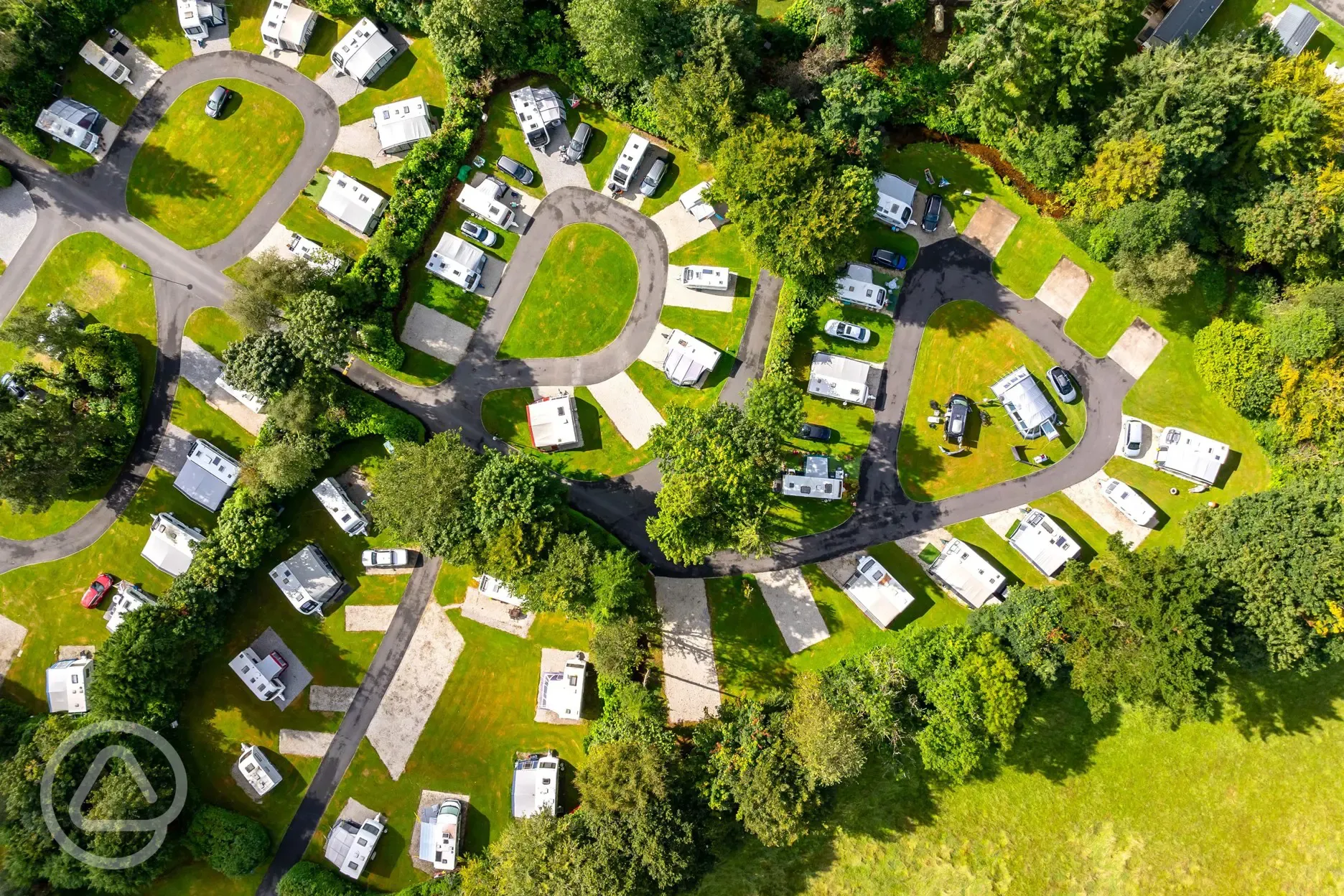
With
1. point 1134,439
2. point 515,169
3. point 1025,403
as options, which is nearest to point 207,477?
point 515,169

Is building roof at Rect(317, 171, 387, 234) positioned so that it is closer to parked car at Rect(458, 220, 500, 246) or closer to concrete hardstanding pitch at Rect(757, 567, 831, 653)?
parked car at Rect(458, 220, 500, 246)

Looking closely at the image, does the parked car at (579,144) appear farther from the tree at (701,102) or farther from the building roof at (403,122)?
the building roof at (403,122)

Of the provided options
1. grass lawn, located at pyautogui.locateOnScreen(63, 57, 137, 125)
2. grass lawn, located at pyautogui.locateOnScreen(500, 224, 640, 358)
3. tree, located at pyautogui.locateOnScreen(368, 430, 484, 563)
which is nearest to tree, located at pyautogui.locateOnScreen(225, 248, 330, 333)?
tree, located at pyautogui.locateOnScreen(368, 430, 484, 563)

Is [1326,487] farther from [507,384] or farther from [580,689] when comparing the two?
[507,384]

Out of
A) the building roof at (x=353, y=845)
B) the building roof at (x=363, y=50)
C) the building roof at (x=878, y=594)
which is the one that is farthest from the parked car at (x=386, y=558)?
the building roof at (x=363, y=50)

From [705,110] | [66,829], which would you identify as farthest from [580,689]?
[705,110]

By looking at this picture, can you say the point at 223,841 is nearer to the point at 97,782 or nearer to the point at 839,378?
the point at 97,782
